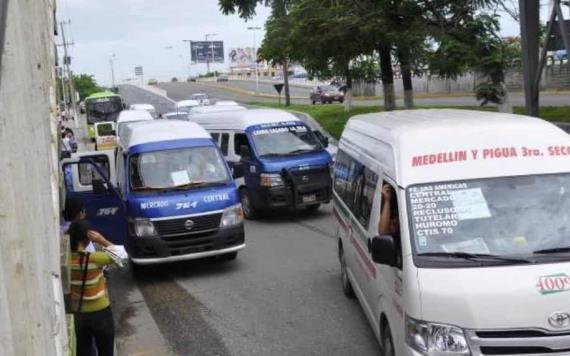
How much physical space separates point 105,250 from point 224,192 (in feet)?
14.7

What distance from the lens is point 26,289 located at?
238 cm

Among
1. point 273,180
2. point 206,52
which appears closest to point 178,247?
point 273,180

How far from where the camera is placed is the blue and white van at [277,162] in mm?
13594

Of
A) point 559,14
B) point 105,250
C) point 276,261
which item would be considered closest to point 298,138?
point 276,261

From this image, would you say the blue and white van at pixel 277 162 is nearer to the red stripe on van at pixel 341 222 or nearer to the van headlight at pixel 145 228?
the van headlight at pixel 145 228

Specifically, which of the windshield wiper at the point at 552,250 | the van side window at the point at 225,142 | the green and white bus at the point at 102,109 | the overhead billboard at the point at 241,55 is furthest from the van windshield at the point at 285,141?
the overhead billboard at the point at 241,55

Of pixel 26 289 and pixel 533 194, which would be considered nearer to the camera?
pixel 26 289

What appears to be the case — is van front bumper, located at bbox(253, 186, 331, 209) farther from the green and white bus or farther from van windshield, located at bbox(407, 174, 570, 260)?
the green and white bus

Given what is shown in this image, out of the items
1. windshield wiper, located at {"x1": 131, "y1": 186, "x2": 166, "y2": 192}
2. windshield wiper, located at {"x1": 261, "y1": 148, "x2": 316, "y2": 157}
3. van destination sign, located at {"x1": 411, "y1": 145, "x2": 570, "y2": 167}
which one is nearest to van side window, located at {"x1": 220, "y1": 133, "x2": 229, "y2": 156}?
windshield wiper, located at {"x1": 261, "y1": 148, "x2": 316, "y2": 157}

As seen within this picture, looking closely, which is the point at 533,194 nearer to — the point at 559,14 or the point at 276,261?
the point at 276,261

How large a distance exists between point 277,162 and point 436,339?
953cm

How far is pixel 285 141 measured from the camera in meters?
14.4

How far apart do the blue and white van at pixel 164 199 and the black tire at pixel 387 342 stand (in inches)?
180

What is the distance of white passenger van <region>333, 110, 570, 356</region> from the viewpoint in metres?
4.26
